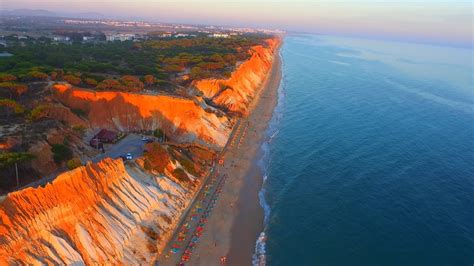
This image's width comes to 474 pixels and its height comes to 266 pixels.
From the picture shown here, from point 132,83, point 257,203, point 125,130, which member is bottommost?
point 257,203

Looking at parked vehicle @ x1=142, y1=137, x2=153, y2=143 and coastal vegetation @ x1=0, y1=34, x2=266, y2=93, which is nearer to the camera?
parked vehicle @ x1=142, y1=137, x2=153, y2=143

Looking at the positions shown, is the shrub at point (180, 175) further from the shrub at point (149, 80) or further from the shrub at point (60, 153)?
the shrub at point (149, 80)

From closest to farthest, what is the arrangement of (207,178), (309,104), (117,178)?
(117,178) → (207,178) → (309,104)

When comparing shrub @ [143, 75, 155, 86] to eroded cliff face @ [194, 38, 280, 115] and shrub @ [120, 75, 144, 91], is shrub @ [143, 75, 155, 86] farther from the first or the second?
eroded cliff face @ [194, 38, 280, 115]

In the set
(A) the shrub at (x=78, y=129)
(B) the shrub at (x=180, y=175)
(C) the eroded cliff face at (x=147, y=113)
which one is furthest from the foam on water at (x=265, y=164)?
(A) the shrub at (x=78, y=129)

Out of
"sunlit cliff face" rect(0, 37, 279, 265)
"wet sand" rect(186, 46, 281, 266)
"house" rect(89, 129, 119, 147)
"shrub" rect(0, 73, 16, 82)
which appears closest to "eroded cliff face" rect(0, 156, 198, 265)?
"sunlit cliff face" rect(0, 37, 279, 265)

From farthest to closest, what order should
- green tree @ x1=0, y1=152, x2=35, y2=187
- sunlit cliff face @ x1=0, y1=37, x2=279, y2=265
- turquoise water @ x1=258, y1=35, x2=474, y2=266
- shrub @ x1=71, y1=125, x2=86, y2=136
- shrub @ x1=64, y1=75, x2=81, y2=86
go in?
1. shrub @ x1=64, y1=75, x2=81, y2=86
2. shrub @ x1=71, y1=125, x2=86, y2=136
3. turquoise water @ x1=258, y1=35, x2=474, y2=266
4. green tree @ x1=0, y1=152, x2=35, y2=187
5. sunlit cliff face @ x1=0, y1=37, x2=279, y2=265

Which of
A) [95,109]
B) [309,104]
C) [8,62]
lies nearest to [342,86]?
[309,104]

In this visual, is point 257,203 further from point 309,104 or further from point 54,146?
point 309,104
